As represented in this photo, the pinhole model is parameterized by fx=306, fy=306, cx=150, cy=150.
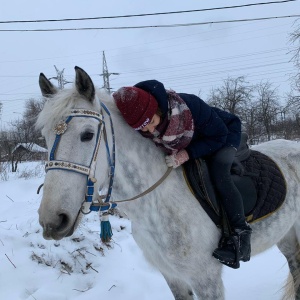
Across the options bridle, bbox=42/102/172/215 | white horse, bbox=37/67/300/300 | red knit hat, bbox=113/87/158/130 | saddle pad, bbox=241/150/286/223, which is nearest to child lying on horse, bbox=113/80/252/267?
red knit hat, bbox=113/87/158/130

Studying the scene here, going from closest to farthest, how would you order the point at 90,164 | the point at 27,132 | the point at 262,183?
the point at 90,164, the point at 262,183, the point at 27,132

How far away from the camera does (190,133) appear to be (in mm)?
2193

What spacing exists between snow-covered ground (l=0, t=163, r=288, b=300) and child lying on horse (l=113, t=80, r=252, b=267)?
182 cm

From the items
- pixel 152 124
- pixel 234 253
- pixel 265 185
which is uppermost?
pixel 152 124

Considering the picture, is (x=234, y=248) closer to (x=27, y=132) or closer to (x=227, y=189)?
(x=227, y=189)

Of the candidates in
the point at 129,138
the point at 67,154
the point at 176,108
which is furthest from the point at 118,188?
the point at 176,108

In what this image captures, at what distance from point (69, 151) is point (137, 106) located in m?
0.54

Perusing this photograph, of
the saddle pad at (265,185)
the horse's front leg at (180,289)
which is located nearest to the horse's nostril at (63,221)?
the horse's front leg at (180,289)

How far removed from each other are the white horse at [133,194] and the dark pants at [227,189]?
0.56ft

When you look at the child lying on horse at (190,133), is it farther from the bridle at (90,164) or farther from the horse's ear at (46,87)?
the horse's ear at (46,87)

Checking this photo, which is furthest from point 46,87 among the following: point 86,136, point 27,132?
point 27,132

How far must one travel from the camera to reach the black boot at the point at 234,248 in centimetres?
220

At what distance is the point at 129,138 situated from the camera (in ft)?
7.06

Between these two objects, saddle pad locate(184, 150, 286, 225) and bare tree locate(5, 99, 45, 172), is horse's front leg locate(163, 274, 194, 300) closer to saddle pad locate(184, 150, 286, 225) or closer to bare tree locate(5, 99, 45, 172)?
saddle pad locate(184, 150, 286, 225)
